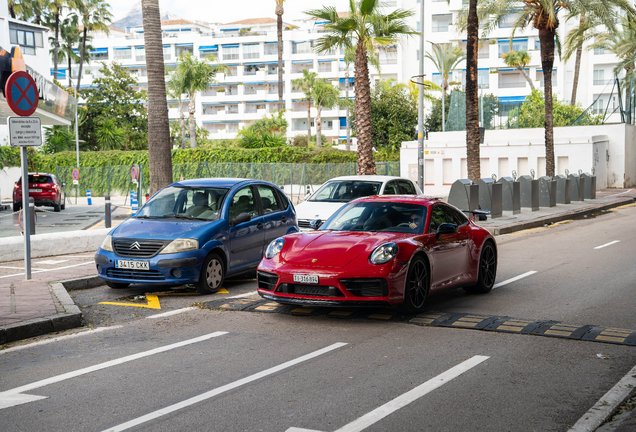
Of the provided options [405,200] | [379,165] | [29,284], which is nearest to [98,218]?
[29,284]

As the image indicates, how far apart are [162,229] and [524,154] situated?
111 feet

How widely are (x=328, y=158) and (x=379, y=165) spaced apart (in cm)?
739

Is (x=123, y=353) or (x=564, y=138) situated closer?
(x=123, y=353)

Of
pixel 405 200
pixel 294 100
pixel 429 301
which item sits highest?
pixel 294 100

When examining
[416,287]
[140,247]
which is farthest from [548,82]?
[140,247]

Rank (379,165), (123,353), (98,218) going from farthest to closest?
(379,165) → (98,218) → (123,353)

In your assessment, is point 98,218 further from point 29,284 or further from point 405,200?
point 405,200

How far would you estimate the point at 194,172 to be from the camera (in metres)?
47.5

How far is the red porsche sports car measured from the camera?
7.59 metres

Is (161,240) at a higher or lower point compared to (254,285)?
higher

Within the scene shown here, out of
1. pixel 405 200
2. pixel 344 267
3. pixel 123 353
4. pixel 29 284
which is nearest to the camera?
pixel 123 353

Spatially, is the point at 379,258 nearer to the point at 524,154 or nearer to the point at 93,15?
the point at 524,154

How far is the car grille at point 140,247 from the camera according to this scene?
372 inches

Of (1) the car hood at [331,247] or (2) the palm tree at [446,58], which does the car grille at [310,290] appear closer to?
(1) the car hood at [331,247]
